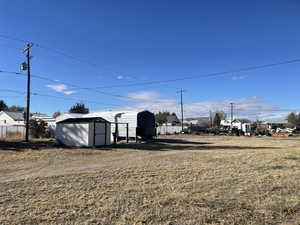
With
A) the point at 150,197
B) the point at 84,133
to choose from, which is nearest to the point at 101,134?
the point at 84,133

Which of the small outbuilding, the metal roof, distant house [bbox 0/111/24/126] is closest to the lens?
the small outbuilding

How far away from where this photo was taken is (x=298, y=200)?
17.1 ft

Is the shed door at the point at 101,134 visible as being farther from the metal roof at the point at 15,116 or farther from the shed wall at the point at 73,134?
the metal roof at the point at 15,116

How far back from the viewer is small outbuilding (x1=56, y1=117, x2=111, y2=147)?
19.1m

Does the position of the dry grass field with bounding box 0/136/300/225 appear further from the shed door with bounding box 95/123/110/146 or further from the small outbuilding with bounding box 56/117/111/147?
the shed door with bounding box 95/123/110/146

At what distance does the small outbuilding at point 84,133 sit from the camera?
751 inches

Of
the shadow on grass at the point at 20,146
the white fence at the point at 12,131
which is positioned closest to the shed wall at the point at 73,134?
the shadow on grass at the point at 20,146

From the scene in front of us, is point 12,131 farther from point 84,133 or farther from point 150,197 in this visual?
point 150,197

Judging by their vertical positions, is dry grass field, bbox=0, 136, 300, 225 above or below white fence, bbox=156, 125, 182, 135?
below

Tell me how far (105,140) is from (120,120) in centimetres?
865

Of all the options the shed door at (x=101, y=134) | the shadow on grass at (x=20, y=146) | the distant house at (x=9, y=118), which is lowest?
the shadow on grass at (x=20, y=146)

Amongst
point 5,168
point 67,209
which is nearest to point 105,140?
point 5,168

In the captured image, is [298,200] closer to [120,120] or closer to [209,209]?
[209,209]

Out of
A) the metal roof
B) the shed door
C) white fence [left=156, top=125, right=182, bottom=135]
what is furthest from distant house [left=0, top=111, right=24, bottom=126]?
the shed door
